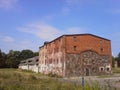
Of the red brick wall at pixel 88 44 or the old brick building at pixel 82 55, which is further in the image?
the red brick wall at pixel 88 44

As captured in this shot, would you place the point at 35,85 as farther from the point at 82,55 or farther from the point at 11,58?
the point at 11,58

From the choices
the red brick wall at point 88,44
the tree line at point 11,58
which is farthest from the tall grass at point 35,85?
the tree line at point 11,58

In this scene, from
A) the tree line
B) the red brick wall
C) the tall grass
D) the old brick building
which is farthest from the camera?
the tree line

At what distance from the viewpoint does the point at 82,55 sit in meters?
Result: 46.8

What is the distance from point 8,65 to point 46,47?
120 feet

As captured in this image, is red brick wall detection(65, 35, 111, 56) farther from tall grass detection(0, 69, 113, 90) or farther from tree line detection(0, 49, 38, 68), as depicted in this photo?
tree line detection(0, 49, 38, 68)

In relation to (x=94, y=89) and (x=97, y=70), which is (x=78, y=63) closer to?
(x=97, y=70)

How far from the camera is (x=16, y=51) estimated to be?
122m

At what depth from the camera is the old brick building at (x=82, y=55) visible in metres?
45.7

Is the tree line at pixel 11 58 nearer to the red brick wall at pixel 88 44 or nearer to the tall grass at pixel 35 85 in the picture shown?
the red brick wall at pixel 88 44

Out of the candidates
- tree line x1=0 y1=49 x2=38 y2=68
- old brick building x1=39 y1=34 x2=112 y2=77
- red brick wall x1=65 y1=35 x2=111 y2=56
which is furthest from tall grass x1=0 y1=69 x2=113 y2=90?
tree line x1=0 y1=49 x2=38 y2=68

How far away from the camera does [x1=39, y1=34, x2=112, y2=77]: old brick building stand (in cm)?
4570

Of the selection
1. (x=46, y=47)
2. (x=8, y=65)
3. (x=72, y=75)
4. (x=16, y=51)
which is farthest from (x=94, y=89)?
(x=16, y=51)

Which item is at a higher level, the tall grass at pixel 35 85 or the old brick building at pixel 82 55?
the old brick building at pixel 82 55
